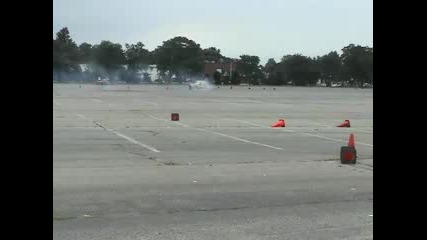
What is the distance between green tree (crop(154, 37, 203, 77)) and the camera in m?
59.9

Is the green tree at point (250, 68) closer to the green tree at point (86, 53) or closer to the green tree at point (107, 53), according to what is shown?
the green tree at point (107, 53)

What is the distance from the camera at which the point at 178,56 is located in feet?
224

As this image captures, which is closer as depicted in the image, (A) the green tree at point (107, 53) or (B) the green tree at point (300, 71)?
(A) the green tree at point (107, 53)

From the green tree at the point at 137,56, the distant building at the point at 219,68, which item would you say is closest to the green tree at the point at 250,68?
the distant building at the point at 219,68

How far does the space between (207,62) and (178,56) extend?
932 inches

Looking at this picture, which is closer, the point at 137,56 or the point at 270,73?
the point at 137,56

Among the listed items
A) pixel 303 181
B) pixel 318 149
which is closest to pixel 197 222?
pixel 303 181

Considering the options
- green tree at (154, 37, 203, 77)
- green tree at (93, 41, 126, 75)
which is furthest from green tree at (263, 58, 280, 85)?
green tree at (93, 41, 126, 75)

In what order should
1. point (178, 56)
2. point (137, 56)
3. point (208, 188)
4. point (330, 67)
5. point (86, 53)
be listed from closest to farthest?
point (208, 188) < point (86, 53) < point (137, 56) < point (178, 56) < point (330, 67)

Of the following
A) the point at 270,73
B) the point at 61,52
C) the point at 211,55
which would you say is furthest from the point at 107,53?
the point at 270,73

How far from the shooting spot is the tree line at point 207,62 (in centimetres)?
4543

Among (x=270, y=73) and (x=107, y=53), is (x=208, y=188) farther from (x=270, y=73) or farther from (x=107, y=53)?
(x=270, y=73)
